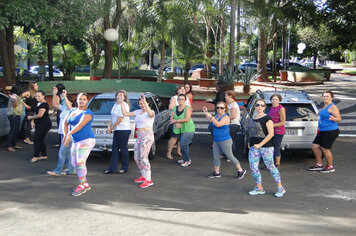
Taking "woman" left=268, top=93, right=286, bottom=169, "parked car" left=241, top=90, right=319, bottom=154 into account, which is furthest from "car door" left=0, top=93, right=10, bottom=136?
"woman" left=268, top=93, right=286, bottom=169

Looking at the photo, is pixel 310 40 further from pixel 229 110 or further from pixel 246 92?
pixel 229 110

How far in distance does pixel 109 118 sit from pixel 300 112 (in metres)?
4.06

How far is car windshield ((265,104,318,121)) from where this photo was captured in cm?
939

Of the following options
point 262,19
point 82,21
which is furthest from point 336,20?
point 82,21

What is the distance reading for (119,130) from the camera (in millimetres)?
8445

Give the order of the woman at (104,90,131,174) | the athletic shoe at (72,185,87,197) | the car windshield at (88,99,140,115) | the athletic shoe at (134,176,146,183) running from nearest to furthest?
the athletic shoe at (72,185,87,197) → the athletic shoe at (134,176,146,183) → the woman at (104,90,131,174) → the car windshield at (88,99,140,115)

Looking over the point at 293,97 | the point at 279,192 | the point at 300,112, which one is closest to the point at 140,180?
the point at 279,192

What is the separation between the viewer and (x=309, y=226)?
230 inches

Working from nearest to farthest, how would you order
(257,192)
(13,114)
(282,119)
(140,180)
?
1. (257,192)
2. (140,180)
3. (282,119)
4. (13,114)

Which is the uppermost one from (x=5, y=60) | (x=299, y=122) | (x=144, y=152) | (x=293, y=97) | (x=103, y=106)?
(x=5, y=60)

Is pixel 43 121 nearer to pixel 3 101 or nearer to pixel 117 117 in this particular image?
pixel 117 117

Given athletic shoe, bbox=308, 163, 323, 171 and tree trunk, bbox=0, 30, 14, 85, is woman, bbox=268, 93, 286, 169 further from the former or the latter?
tree trunk, bbox=0, 30, 14, 85

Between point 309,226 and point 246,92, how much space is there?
1691 centimetres

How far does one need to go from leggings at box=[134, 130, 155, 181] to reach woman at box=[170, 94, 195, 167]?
1.66m
